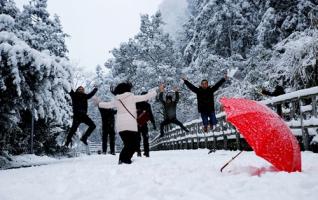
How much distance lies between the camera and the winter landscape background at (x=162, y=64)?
31.3 ft

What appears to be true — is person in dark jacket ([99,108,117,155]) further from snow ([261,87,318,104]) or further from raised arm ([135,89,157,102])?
snow ([261,87,318,104])

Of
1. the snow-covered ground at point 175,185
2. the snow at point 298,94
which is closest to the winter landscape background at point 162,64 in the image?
the snow-covered ground at point 175,185

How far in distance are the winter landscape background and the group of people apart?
1.68 ft

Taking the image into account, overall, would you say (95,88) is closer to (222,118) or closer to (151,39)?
(222,118)

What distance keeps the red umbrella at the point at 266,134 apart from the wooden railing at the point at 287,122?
3087mm

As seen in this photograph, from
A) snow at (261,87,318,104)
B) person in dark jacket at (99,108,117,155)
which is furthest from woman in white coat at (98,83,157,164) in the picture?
person in dark jacket at (99,108,117,155)

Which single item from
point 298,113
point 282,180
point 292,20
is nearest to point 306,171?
point 282,180

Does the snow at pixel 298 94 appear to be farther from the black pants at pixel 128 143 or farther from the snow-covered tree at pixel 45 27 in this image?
the snow-covered tree at pixel 45 27

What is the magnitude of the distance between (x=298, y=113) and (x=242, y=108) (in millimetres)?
4555

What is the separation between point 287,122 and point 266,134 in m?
4.47

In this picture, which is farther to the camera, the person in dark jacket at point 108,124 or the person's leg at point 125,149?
the person in dark jacket at point 108,124

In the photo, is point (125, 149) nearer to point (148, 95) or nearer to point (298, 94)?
point (148, 95)

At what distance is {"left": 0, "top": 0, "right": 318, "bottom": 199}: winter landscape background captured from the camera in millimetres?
9531

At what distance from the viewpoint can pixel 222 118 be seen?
42.9 feet
